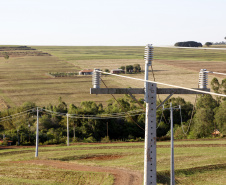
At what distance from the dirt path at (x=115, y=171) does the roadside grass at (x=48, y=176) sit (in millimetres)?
732

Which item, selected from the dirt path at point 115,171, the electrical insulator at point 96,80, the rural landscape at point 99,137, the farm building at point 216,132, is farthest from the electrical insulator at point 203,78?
the farm building at point 216,132

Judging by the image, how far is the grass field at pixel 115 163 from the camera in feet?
88.2

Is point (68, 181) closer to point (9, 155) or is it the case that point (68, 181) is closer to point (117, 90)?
point (117, 90)

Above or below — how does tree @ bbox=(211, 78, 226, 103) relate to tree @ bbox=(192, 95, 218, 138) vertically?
above

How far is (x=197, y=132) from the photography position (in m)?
55.0

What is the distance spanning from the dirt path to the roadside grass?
2.40ft

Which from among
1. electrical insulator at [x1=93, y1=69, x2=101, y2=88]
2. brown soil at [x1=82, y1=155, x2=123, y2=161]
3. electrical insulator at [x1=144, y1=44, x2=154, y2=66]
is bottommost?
brown soil at [x1=82, y1=155, x2=123, y2=161]

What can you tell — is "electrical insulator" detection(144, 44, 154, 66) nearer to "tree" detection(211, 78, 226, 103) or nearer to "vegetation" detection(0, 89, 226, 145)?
"vegetation" detection(0, 89, 226, 145)

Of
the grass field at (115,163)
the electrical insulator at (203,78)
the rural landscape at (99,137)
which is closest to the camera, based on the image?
the electrical insulator at (203,78)

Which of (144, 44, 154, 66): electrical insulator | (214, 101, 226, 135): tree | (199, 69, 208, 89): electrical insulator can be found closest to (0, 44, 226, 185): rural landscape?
(214, 101, 226, 135): tree

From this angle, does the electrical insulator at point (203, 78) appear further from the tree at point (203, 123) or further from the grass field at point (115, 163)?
the tree at point (203, 123)

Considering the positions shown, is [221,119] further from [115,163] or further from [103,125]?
[115,163]

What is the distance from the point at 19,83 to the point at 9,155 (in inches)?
2817

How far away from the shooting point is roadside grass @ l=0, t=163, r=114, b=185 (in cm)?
2566
